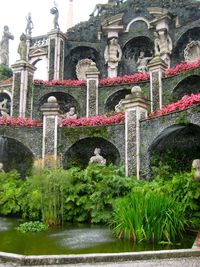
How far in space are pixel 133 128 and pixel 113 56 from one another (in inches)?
442

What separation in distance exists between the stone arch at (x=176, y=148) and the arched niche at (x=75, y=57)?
1292 cm

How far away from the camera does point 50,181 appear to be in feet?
33.9

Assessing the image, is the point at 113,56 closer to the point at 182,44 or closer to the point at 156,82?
the point at 182,44

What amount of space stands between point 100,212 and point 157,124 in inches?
199

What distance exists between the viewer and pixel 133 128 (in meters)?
15.0

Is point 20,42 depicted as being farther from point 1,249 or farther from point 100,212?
point 1,249

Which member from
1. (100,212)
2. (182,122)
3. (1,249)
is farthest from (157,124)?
(1,249)

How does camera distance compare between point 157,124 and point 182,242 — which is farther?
point 157,124

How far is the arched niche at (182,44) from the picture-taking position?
24.0 m

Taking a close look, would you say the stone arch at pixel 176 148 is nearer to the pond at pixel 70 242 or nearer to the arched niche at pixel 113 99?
the pond at pixel 70 242

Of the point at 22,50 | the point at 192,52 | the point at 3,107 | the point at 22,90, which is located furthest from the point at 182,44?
the point at 3,107

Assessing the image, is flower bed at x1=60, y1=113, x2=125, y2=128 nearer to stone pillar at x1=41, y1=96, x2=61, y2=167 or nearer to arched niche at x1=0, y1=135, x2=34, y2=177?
stone pillar at x1=41, y1=96, x2=61, y2=167

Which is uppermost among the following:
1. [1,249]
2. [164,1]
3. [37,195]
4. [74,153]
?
[164,1]

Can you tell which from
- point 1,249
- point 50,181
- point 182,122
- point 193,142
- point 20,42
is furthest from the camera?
point 20,42
